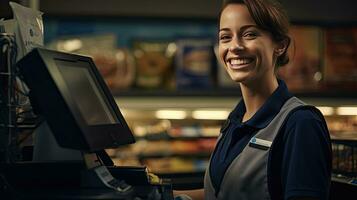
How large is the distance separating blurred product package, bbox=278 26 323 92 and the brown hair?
3.15m

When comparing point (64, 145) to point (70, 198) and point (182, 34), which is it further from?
point (182, 34)

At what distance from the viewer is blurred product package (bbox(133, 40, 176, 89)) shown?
479 cm

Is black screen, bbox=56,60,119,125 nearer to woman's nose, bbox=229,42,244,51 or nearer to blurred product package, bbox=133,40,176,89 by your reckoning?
woman's nose, bbox=229,42,244,51

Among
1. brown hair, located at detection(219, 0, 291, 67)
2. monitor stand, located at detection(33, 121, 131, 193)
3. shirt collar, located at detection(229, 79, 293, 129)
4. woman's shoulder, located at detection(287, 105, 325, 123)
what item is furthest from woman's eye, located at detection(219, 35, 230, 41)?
monitor stand, located at detection(33, 121, 131, 193)

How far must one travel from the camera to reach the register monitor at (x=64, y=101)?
123 cm

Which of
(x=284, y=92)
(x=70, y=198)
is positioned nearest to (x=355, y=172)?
(x=284, y=92)

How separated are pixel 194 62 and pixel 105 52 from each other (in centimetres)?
83

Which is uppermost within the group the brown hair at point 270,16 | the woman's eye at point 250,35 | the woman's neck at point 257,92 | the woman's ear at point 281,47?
the brown hair at point 270,16

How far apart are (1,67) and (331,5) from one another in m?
4.31

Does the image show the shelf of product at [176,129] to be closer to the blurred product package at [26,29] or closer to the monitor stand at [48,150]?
the blurred product package at [26,29]

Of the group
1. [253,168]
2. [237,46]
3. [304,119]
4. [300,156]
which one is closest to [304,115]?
[304,119]

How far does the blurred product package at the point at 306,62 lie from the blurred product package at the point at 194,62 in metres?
0.73

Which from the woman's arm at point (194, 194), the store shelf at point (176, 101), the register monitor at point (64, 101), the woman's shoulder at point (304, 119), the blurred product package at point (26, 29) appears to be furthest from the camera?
the store shelf at point (176, 101)

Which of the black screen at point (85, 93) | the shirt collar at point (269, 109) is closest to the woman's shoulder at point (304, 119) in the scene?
the shirt collar at point (269, 109)
